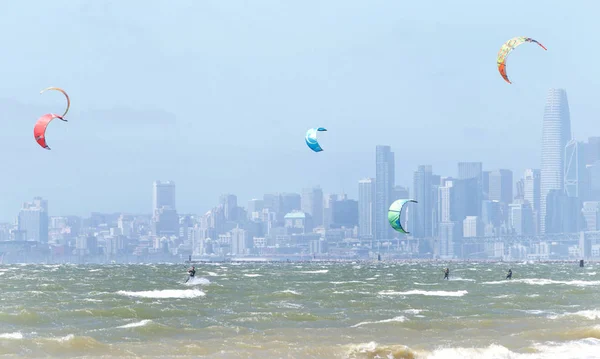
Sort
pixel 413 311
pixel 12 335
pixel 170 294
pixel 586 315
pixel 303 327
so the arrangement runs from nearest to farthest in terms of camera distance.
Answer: pixel 12 335 < pixel 303 327 < pixel 586 315 < pixel 413 311 < pixel 170 294

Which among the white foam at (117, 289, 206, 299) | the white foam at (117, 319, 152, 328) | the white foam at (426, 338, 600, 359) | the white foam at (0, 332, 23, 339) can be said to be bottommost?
the white foam at (426, 338, 600, 359)

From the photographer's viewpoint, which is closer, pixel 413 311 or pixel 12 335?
pixel 12 335

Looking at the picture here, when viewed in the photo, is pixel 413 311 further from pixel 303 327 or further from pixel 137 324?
pixel 137 324

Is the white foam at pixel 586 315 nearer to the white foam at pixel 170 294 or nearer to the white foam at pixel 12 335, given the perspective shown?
the white foam at pixel 12 335

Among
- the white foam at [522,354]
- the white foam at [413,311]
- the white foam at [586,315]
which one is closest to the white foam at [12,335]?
the white foam at [522,354]

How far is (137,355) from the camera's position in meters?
29.4

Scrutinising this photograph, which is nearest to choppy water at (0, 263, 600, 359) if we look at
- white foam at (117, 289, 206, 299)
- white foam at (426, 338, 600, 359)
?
white foam at (426, 338, 600, 359)

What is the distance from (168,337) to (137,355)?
173 inches

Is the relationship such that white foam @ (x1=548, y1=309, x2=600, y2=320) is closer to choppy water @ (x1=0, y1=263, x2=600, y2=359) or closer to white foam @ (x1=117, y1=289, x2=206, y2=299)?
choppy water @ (x1=0, y1=263, x2=600, y2=359)

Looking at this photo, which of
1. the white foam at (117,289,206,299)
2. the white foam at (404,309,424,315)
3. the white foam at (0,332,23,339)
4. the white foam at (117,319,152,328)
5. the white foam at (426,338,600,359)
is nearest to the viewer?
the white foam at (426,338,600,359)

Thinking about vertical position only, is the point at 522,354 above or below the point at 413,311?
below

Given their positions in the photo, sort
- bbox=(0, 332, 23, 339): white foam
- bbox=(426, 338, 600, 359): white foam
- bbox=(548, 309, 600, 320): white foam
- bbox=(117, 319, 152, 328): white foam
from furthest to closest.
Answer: bbox=(548, 309, 600, 320): white foam → bbox=(117, 319, 152, 328): white foam → bbox=(0, 332, 23, 339): white foam → bbox=(426, 338, 600, 359): white foam

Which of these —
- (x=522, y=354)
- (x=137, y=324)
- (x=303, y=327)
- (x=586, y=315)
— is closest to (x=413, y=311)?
(x=586, y=315)

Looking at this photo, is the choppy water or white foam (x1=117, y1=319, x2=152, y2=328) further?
white foam (x1=117, y1=319, x2=152, y2=328)
